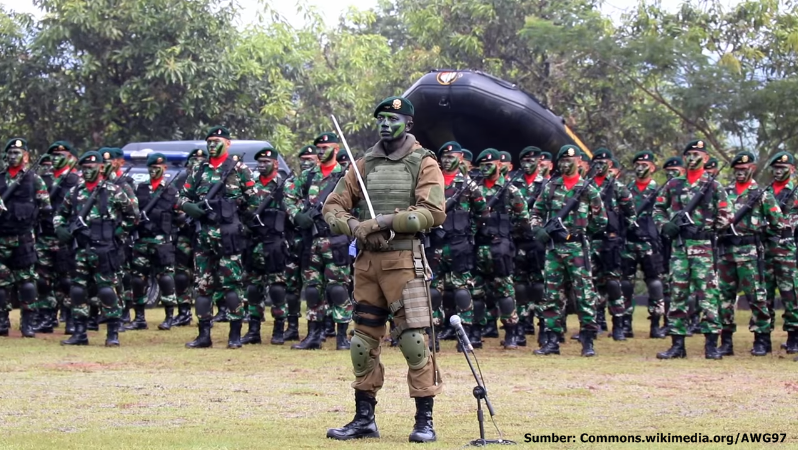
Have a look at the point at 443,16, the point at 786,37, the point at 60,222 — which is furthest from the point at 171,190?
the point at 443,16

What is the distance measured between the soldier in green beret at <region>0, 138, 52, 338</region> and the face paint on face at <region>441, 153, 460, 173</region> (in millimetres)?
4265

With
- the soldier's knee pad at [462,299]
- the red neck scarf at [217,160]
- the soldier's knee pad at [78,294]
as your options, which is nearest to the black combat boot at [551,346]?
the soldier's knee pad at [462,299]

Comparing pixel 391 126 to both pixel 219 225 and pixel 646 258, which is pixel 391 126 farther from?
pixel 646 258

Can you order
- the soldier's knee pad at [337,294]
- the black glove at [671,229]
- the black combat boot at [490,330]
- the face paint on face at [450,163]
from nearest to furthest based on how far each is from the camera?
1. the black glove at [671,229]
2. the soldier's knee pad at [337,294]
3. the face paint on face at [450,163]
4. the black combat boot at [490,330]

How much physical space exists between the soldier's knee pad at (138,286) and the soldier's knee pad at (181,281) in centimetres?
41

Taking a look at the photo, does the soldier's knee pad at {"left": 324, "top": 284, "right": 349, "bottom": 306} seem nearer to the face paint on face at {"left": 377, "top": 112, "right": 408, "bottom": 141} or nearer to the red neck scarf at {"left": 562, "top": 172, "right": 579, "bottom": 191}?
the red neck scarf at {"left": 562, "top": 172, "right": 579, "bottom": 191}

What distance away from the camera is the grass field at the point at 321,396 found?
7.68 m

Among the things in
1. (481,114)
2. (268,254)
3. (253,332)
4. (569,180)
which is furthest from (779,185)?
(481,114)

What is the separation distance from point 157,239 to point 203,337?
2335 mm

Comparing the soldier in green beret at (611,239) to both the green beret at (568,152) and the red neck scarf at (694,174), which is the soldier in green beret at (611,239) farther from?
the red neck scarf at (694,174)

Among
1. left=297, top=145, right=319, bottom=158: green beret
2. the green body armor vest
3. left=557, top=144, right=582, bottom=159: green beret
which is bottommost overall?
the green body armor vest

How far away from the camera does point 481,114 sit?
18938mm

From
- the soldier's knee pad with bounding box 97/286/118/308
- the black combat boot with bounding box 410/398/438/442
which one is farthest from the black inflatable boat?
the black combat boot with bounding box 410/398/438/442

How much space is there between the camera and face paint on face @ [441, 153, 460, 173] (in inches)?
534
